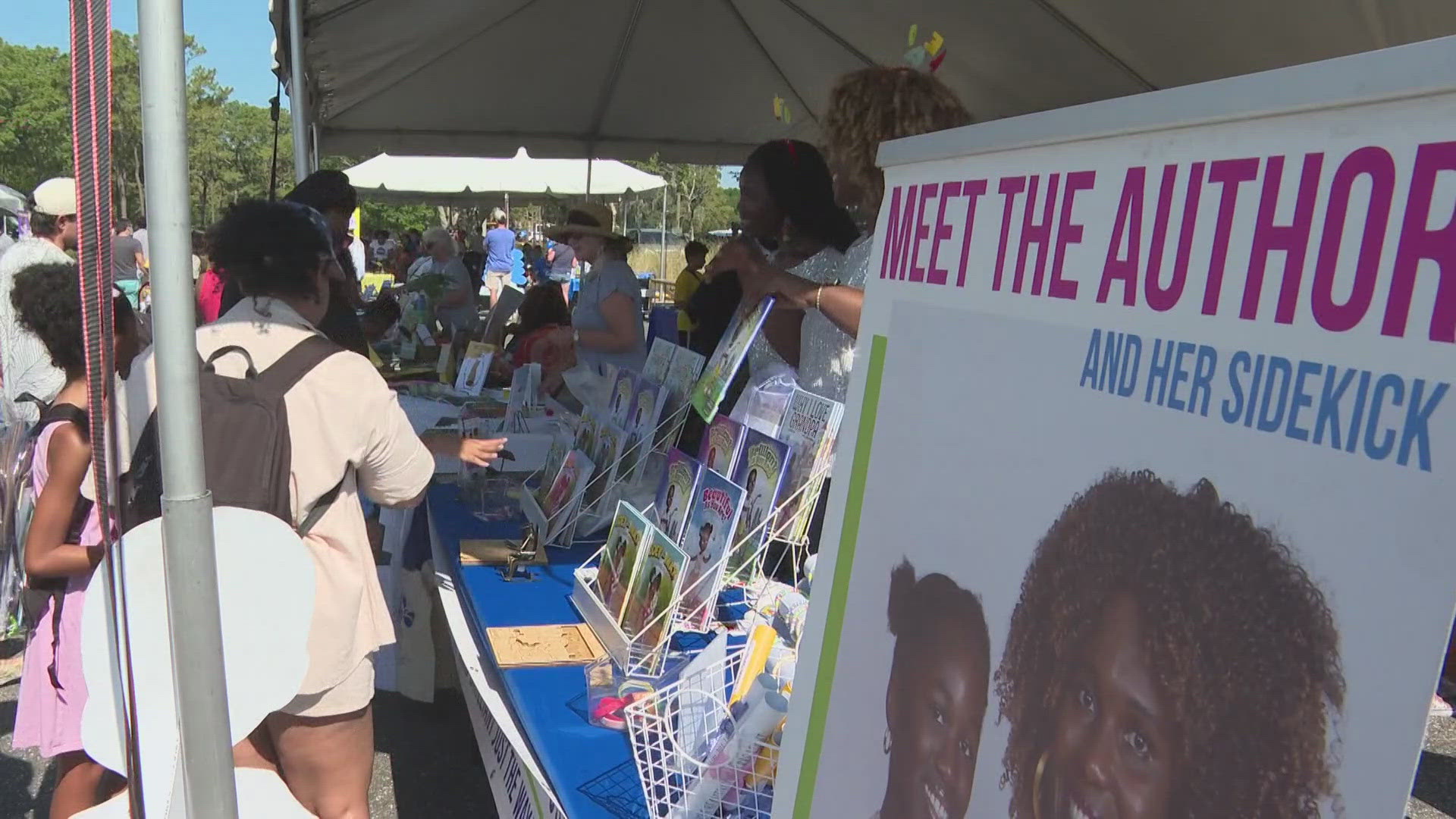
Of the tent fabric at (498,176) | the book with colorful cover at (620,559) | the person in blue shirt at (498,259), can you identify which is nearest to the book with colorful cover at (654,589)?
the book with colorful cover at (620,559)

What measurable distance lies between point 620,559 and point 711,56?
152 inches

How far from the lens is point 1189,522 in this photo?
564 mm

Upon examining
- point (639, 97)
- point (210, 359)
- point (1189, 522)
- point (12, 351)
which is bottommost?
point (12, 351)

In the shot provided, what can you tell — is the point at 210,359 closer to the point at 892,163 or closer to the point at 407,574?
the point at 892,163

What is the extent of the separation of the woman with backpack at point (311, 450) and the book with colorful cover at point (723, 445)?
0.57m

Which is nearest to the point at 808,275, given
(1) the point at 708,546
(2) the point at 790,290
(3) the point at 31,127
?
(2) the point at 790,290

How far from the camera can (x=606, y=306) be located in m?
3.57

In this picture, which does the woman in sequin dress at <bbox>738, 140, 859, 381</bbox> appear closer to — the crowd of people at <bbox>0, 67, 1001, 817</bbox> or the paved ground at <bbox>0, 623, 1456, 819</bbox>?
the crowd of people at <bbox>0, 67, 1001, 817</bbox>

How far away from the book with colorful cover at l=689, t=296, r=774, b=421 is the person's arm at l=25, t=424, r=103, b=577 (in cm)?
117

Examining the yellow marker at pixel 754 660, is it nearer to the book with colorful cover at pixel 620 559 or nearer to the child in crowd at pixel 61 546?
the book with colorful cover at pixel 620 559

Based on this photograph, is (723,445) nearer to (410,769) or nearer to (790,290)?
(790,290)

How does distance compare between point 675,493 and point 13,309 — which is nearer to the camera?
point 675,493

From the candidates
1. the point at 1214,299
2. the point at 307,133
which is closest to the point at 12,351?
the point at 307,133

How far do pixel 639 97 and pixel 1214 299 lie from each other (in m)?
5.73
